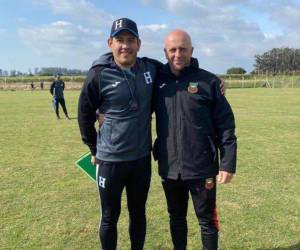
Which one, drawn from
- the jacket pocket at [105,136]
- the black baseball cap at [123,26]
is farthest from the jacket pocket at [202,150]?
the black baseball cap at [123,26]

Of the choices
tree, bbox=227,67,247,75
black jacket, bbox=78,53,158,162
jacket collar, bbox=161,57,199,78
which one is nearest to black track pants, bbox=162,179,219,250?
black jacket, bbox=78,53,158,162

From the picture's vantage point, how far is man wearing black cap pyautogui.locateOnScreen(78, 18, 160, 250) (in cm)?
360

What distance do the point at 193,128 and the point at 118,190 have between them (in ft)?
2.89

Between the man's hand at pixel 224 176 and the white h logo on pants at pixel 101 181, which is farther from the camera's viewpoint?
the white h logo on pants at pixel 101 181

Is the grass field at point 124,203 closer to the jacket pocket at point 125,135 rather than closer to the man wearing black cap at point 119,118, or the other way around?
the man wearing black cap at point 119,118

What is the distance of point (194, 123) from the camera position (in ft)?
12.0

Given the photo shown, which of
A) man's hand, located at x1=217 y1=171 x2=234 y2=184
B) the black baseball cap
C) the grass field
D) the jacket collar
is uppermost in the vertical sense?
the black baseball cap

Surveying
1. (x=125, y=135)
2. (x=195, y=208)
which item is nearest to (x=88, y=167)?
(x=125, y=135)

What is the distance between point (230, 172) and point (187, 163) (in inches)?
14.8

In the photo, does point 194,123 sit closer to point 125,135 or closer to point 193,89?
point 193,89

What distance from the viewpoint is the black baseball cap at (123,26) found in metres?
3.57

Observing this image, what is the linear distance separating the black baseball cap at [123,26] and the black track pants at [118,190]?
1111mm

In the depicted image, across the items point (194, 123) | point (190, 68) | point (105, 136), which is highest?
point (190, 68)

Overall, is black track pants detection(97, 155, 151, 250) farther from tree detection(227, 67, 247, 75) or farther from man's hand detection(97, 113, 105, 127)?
tree detection(227, 67, 247, 75)
